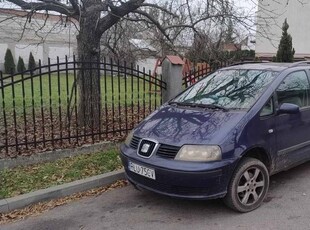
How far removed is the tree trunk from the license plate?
2506 millimetres

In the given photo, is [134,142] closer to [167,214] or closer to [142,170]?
[142,170]

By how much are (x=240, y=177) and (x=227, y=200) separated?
28 cm

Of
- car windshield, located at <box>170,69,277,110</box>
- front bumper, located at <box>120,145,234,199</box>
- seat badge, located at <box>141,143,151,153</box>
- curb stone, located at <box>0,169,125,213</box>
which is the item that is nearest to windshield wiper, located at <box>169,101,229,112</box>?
car windshield, located at <box>170,69,277,110</box>

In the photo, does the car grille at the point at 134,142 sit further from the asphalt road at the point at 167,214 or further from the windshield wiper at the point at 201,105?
the windshield wiper at the point at 201,105

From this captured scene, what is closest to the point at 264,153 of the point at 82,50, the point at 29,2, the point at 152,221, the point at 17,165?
the point at 152,221

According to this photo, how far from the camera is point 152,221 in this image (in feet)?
12.4

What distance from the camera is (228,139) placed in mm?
3697

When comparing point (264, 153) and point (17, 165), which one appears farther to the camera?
point (17, 165)

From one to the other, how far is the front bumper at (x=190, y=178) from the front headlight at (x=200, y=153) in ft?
0.17

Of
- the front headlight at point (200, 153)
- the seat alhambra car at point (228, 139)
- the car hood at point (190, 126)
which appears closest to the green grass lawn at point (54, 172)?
the seat alhambra car at point (228, 139)

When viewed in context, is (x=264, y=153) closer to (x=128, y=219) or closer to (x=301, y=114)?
(x=301, y=114)

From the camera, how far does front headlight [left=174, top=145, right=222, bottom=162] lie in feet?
11.8

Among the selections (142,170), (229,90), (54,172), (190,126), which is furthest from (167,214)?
(54,172)

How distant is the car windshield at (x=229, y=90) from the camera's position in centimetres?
429
